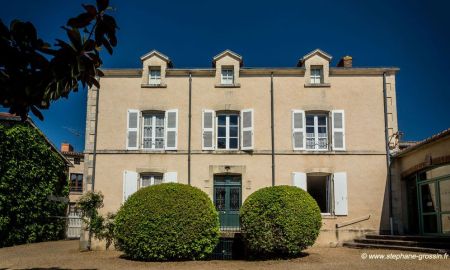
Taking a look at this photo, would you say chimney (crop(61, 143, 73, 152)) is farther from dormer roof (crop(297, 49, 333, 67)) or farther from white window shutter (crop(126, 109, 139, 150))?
dormer roof (crop(297, 49, 333, 67))

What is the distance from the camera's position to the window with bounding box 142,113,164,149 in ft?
52.0

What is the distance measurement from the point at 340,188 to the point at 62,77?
12498mm

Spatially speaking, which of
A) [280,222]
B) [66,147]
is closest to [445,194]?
[280,222]

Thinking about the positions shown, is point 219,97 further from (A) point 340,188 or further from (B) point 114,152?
(A) point 340,188

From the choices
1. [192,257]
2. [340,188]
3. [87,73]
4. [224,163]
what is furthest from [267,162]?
[87,73]

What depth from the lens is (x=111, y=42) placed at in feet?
12.5

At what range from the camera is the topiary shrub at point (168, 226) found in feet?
37.6

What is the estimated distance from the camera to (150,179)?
15688 mm

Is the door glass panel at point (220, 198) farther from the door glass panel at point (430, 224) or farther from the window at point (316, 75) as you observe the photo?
the door glass panel at point (430, 224)

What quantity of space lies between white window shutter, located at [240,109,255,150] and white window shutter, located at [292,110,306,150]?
1406 mm

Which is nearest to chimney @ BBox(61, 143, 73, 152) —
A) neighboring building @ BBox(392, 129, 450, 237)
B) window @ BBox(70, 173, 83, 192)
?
window @ BBox(70, 173, 83, 192)

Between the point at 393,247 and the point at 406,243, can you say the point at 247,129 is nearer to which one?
the point at 393,247

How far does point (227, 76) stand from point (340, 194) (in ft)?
18.6

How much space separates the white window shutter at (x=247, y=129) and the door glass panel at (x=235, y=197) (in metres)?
1.45
